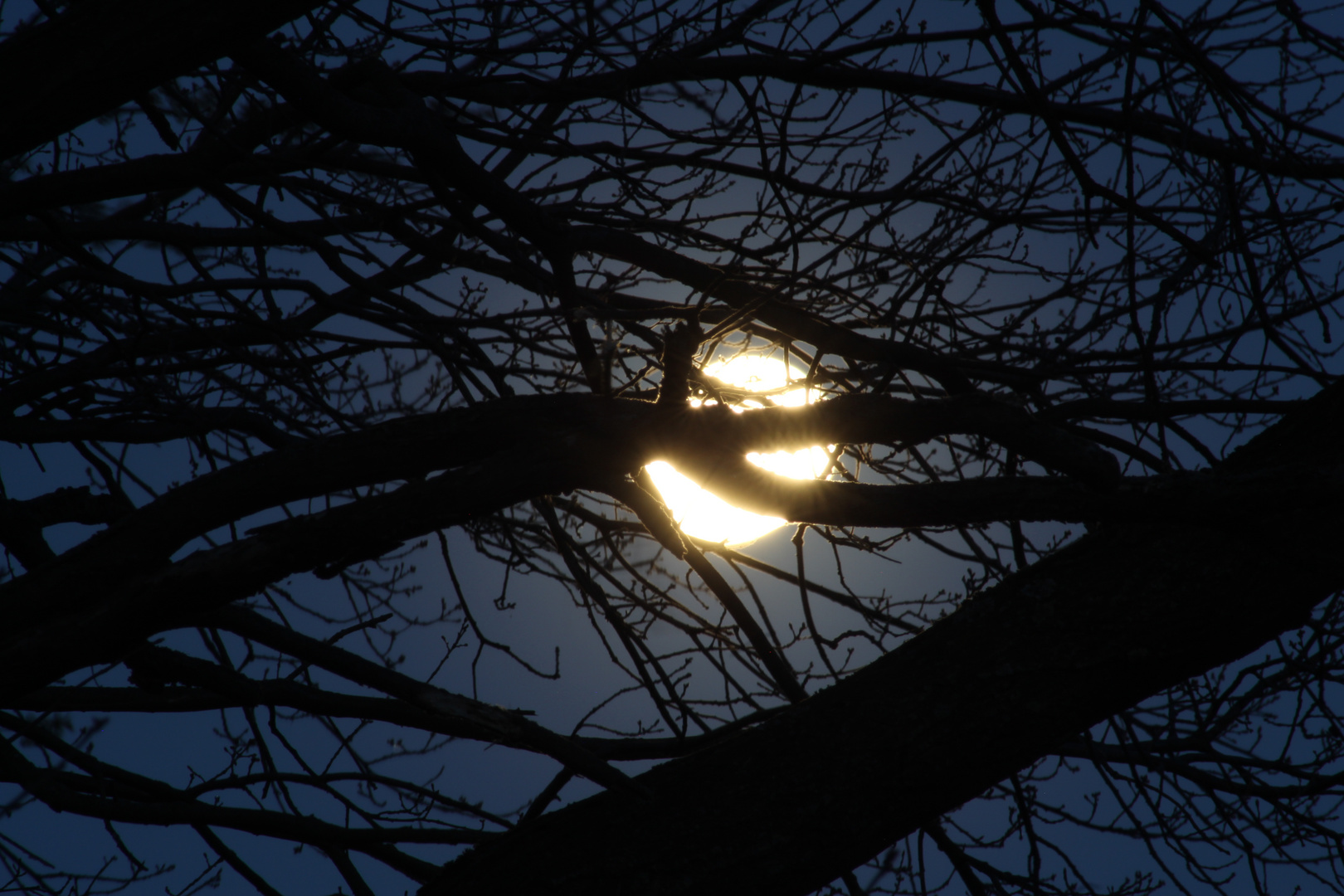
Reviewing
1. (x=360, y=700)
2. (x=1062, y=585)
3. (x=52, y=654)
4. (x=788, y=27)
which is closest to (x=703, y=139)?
(x=788, y=27)

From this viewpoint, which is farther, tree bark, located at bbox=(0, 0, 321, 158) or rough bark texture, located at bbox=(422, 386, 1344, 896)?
rough bark texture, located at bbox=(422, 386, 1344, 896)

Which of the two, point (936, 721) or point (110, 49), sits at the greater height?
point (110, 49)

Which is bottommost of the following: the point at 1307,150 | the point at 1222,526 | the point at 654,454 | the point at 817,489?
the point at 1222,526

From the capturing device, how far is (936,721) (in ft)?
6.81

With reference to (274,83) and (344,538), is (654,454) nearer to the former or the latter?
(344,538)

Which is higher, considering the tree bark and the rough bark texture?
the tree bark

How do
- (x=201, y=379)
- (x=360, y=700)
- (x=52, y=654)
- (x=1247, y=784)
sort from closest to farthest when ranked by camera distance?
(x=52, y=654) < (x=360, y=700) < (x=1247, y=784) < (x=201, y=379)

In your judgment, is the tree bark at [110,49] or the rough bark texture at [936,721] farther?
the rough bark texture at [936,721]

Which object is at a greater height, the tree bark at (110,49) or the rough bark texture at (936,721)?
the tree bark at (110,49)

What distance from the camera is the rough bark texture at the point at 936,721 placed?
6.64ft

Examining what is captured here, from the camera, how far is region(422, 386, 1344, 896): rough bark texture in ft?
6.64

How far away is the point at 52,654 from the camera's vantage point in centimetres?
186

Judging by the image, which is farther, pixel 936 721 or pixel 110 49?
pixel 936 721

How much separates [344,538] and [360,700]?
83 cm
